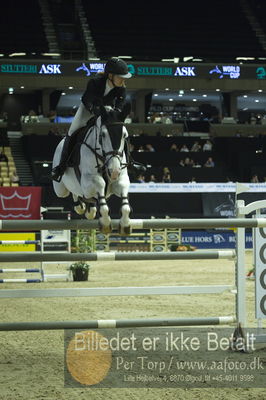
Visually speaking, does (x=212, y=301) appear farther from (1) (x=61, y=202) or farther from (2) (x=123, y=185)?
(1) (x=61, y=202)

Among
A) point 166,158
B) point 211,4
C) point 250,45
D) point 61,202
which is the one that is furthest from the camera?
point 211,4

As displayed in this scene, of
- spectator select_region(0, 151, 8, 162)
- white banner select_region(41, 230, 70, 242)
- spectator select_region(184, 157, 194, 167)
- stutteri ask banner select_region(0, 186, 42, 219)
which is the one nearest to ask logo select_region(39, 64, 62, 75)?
spectator select_region(0, 151, 8, 162)

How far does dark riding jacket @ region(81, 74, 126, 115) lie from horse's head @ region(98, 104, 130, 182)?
0.60 ft

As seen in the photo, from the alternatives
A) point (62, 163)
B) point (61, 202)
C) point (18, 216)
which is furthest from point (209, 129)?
point (62, 163)

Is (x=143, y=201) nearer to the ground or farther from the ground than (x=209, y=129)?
nearer to the ground

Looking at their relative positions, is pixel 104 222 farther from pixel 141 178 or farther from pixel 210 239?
pixel 141 178

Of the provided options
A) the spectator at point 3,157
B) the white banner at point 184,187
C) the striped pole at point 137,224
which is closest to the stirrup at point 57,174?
the striped pole at point 137,224

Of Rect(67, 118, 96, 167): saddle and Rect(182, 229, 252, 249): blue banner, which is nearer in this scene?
Rect(67, 118, 96, 167): saddle

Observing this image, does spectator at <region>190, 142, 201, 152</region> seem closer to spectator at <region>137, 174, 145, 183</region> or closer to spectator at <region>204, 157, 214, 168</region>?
spectator at <region>204, 157, 214, 168</region>

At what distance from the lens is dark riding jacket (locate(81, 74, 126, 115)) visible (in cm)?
639

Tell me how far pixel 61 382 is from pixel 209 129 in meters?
30.1

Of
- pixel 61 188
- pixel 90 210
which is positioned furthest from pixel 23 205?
pixel 90 210

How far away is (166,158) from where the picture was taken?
28.4 meters

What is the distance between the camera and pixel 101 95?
21.1 ft
